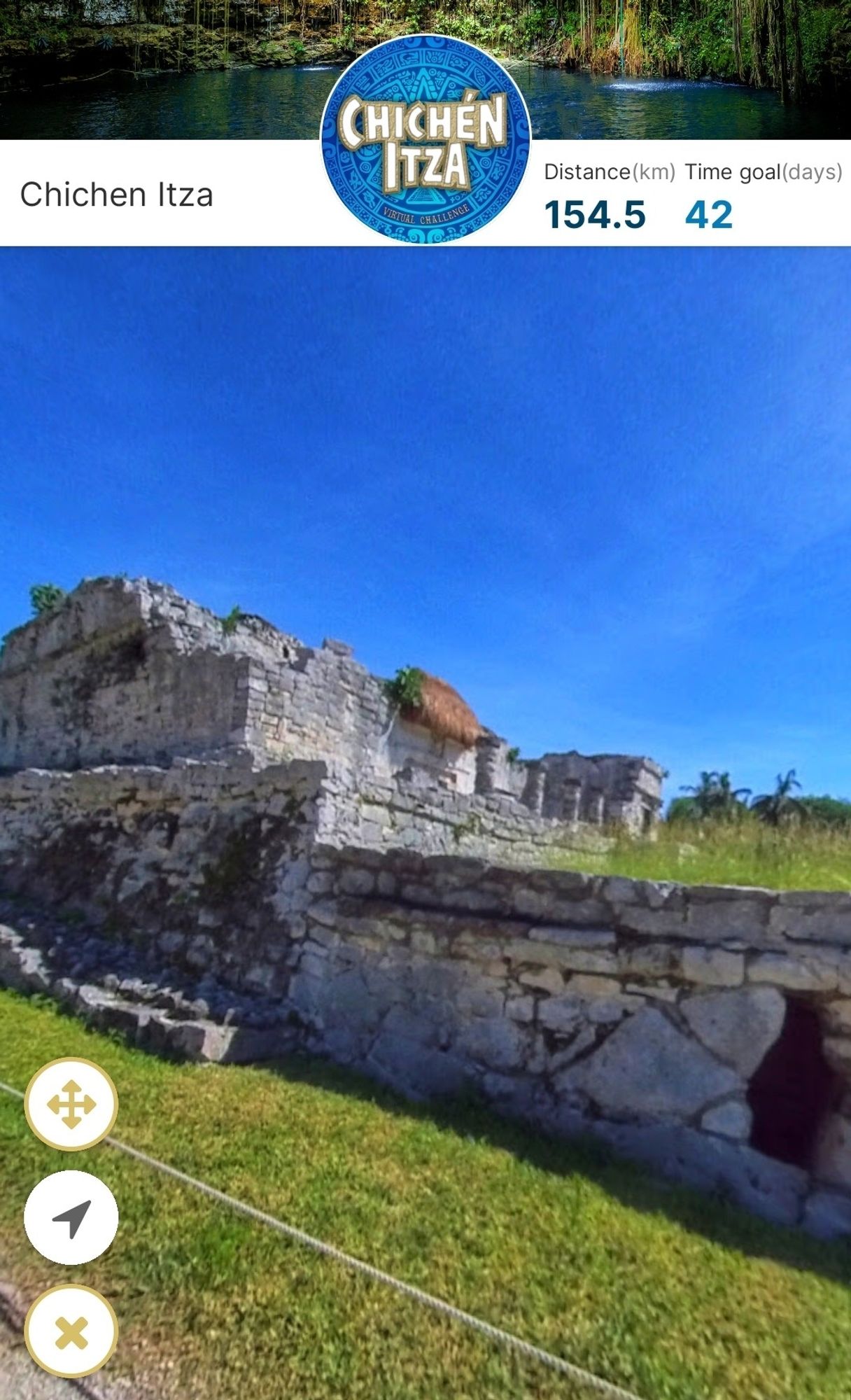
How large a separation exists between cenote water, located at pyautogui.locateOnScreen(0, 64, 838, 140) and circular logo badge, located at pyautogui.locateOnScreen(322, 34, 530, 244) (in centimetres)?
12

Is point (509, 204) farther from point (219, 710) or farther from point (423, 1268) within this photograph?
point (219, 710)

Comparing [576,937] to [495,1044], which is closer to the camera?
[576,937]

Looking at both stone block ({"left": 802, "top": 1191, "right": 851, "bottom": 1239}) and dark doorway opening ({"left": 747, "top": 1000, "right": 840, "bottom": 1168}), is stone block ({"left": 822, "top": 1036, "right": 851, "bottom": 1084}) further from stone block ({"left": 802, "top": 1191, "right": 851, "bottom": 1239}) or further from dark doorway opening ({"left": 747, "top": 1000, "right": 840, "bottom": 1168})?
stone block ({"left": 802, "top": 1191, "right": 851, "bottom": 1239})

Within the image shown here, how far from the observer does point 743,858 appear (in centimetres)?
389

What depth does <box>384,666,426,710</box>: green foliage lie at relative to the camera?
920 cm

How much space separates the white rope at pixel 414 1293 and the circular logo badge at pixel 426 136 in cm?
304

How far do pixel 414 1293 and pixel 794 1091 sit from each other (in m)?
1.73

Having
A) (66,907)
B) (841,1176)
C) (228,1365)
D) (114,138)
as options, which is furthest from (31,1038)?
(114,138)

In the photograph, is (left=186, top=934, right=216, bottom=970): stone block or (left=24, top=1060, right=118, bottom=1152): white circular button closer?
(left=24, top=1060, right=118, bottom=1152): white circular button

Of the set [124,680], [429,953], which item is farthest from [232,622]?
[429,953]

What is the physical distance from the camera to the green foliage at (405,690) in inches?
362

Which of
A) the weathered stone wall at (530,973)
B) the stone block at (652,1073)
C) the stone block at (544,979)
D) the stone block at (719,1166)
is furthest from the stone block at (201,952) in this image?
the stone block at (719,1166)

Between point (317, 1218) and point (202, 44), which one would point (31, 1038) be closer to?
point (317, 1218)

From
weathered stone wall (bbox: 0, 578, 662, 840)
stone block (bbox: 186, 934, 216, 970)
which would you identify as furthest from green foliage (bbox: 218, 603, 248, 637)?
stone block (bbox: 186, 934, 216, 970)
